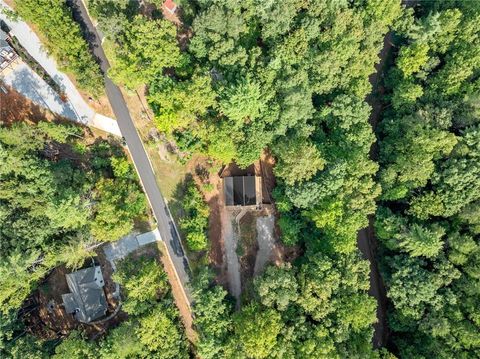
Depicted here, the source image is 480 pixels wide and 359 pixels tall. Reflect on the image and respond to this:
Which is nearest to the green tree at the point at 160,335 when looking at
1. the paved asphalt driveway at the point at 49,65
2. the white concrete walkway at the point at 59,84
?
the white concrete walkway at the point at 59,84

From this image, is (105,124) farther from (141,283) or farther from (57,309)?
(57,309)

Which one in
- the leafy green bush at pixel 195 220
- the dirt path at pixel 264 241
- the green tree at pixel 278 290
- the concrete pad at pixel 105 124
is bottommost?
the green tree at pixel 278 290

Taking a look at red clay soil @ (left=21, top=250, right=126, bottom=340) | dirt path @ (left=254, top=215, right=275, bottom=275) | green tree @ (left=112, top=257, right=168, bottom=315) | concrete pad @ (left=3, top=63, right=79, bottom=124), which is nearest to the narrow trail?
dirt path @ (left=254, top=215, right=275, bottom=275)

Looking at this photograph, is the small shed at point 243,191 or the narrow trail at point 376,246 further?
the narrow trail at point 376,246

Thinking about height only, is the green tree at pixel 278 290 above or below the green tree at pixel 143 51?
below

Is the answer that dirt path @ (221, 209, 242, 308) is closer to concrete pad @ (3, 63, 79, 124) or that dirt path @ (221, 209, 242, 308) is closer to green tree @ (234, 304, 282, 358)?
green tree @ (234, 304, 282, 358)

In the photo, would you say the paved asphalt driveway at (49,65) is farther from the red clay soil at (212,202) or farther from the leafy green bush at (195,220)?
the leafy green bush at (195,220)
